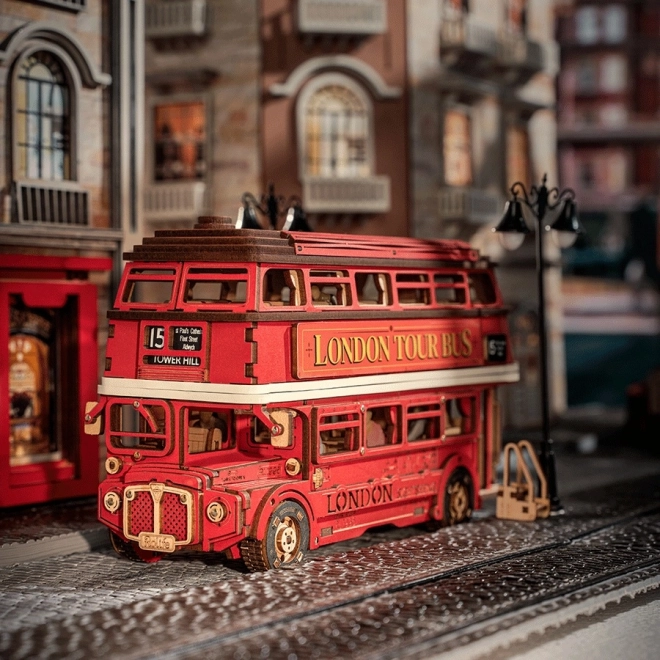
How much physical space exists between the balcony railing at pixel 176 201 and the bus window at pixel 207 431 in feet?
37.8

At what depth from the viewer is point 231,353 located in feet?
45.1

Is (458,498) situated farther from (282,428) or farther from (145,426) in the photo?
(145,426)

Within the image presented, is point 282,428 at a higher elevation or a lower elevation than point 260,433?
higher

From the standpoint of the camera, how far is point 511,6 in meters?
29.7

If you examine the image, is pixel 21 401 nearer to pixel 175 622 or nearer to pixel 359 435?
pixel 359 435

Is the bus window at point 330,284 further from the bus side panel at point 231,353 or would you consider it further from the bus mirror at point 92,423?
the bus mirror at point 92,423

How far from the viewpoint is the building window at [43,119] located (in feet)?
59.6

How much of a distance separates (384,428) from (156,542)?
12.0ft

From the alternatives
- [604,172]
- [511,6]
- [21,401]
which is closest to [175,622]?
[21,401]

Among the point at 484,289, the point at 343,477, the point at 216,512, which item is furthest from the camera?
the point at 484,289

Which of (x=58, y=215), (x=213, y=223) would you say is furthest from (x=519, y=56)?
(x=213, y=223)

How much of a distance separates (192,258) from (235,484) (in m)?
2.69

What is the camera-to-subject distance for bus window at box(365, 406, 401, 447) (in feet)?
51.6

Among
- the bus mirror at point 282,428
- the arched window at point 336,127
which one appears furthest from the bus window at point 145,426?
the arched window at point 336,127
